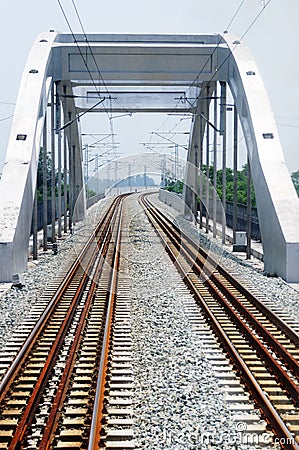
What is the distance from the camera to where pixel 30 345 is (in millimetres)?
9570

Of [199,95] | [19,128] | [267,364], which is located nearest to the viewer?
[267,364]

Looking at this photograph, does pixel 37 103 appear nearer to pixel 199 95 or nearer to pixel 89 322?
pixel 89 322

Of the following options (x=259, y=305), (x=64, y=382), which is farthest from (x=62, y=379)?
(x=259, y=305)

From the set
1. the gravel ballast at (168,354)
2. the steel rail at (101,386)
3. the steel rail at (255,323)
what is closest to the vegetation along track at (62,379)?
the steel rail at (101,386)

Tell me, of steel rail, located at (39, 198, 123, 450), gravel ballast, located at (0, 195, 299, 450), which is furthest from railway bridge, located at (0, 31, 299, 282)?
steel rail, located at (39, 198, 123, 450)

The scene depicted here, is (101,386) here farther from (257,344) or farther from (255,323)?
(255,323)

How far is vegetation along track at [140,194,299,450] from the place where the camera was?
698 centimetres

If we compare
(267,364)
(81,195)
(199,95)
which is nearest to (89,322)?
(267,364)

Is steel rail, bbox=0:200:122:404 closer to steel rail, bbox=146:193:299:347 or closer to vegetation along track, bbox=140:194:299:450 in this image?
vegetation along track, bbox=140:194:299:450

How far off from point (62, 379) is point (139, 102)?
98.8 ft

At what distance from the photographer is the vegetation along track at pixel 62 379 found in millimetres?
6387

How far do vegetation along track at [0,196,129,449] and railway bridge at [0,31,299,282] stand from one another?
171 inches

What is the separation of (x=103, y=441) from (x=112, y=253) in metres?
15.8

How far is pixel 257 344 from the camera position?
963cm
